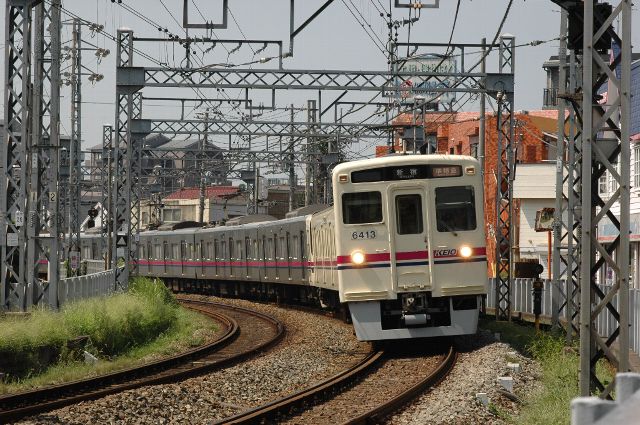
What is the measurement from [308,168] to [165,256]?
6.62 meters

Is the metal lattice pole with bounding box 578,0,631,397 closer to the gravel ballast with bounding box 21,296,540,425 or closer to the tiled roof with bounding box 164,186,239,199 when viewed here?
the gravel ballast with bounding box 21,296,540,425

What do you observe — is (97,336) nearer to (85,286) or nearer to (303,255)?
(85,286)

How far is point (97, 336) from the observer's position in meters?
18.0

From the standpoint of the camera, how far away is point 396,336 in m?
16.4

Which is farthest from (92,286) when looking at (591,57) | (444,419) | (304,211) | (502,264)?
(591,57)

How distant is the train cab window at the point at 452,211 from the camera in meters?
16.5

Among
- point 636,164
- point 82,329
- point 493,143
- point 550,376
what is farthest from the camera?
point 493,143

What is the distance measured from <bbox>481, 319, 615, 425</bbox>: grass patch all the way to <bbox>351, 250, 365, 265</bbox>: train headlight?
2.71 metres

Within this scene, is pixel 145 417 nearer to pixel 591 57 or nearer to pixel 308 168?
pixel 591 57

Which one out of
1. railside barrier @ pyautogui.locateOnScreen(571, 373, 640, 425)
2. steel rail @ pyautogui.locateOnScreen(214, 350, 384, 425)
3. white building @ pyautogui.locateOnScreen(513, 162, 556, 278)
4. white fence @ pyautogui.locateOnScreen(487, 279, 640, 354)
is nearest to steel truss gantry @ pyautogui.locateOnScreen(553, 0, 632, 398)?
steel rail @ pyautogui.locateOnScreen(214, 350, 384, 425)

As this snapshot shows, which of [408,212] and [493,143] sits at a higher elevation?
[493,143]

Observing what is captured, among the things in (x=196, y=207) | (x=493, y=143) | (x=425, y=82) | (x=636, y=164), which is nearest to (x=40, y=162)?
(x=636, y=164)

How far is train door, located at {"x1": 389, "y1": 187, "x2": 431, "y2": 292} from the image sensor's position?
16312 mm

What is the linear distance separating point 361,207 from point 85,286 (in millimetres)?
8678
